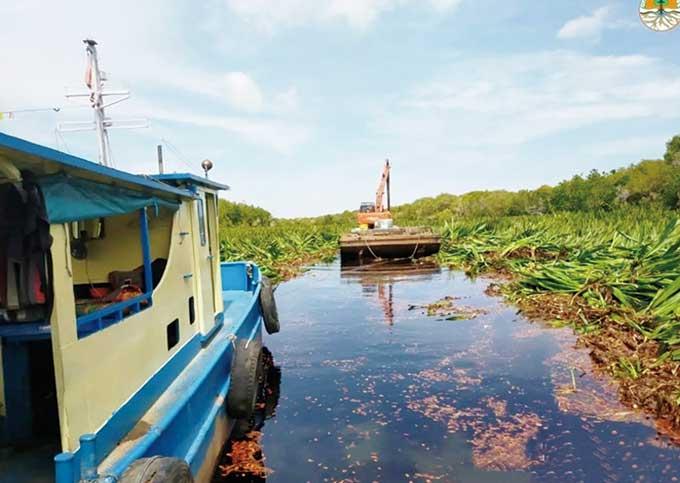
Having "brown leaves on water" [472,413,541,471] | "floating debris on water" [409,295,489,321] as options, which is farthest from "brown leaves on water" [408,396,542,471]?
"floating debris on water" [409,295,489,321]

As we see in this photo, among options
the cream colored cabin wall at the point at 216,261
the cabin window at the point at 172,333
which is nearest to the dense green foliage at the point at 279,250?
the cream colored cabin wall at the point at 216,261

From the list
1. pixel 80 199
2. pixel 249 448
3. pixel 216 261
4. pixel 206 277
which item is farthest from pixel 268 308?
pixel 80 199

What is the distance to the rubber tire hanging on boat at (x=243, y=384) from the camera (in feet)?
16.6

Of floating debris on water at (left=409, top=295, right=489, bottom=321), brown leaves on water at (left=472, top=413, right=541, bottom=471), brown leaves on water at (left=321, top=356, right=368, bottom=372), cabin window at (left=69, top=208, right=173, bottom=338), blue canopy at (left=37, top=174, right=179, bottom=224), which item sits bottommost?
brown leaves on water at (left=472, top=413, right=541, bottom=471)

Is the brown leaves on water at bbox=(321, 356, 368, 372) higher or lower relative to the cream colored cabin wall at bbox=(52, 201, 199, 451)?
lower

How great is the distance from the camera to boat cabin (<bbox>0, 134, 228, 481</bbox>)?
2.66 m

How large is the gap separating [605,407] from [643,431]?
627 mm

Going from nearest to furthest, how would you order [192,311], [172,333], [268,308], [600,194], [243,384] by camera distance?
[172,333] < [243,384] < [192,311] < [268,308] < [600,194]

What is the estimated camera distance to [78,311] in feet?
11.3

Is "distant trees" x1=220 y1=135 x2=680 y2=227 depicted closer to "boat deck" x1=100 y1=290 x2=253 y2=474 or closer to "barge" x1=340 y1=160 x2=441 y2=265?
"barge" x1=340 y1=160 x2=441 y2=265

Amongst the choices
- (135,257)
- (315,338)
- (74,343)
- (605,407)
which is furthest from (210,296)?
(605,407)

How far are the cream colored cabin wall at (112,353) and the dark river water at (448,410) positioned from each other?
1.75m

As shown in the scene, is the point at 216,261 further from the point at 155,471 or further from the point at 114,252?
the point at 155,471

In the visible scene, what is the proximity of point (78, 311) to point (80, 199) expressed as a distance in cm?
Result: 93
